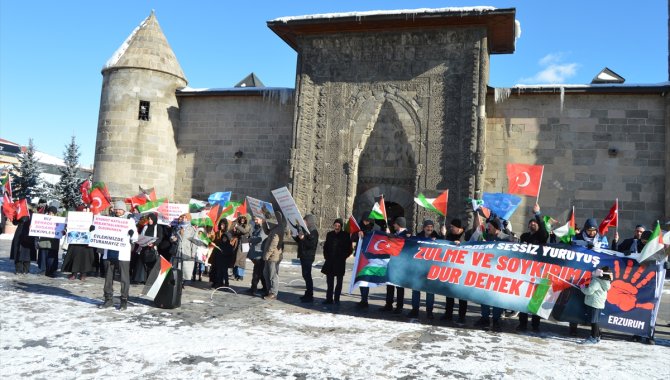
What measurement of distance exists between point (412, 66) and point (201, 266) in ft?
35.9

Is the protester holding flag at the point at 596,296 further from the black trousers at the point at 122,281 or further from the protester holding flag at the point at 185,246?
the protester holding flag at the point at 185,246

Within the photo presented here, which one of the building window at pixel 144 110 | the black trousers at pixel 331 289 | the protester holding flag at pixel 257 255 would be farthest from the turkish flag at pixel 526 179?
the building window at pixel 144 110

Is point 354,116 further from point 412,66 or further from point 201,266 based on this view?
point 201,266

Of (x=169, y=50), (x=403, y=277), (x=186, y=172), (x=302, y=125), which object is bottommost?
(x=403, y=277)

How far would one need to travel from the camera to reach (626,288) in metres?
7.41

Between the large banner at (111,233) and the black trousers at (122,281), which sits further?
the large banner at (111,233)

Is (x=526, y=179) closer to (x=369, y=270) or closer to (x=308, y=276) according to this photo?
(x=369, y=270)

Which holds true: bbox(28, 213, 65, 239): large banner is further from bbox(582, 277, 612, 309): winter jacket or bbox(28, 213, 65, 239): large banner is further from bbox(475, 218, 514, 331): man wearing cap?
bbox(582, 277, 612, 309): winter jacket

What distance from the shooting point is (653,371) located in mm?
5598

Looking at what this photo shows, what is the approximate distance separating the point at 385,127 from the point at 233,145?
6.39 meters

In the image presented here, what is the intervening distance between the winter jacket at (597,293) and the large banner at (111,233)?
22.9ft

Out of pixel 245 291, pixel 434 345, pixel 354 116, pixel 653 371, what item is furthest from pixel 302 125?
pixel 653 371

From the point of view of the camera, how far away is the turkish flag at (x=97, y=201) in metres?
10.3

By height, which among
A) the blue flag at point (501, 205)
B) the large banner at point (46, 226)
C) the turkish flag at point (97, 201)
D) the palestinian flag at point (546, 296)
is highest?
the blue flag at point (501, 205)
